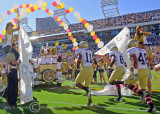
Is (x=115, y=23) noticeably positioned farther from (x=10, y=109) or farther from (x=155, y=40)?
(x=10, y=109)

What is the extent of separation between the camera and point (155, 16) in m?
37.4

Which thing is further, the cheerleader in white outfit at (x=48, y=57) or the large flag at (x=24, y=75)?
the cheerleader in white outfit at (x=48, y=57)

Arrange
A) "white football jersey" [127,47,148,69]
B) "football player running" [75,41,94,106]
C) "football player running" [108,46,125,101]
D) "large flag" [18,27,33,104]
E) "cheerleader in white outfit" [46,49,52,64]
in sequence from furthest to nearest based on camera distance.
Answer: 1. "cheerleader in white outfit" [46,49,52,64]
2. "football player running" [108,46,125,101]
3. "football player running" [75,41,94,106]
4. "large flag" [18,27,33,104]
5. "white football jersey" [127,47,148,69]

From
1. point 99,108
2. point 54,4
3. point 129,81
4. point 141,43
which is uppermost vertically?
point 54,4

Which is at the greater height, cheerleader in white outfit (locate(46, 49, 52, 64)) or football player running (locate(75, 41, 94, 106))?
cheerleader in white outfit (locate(46, 49, 52, 64))

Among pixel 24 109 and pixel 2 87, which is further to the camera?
pixel 2 87

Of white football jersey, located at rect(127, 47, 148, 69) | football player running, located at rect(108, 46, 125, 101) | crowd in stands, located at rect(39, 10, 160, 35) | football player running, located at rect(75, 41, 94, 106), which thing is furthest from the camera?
crowd in stands, located at rect(39, 10, 160, 35)

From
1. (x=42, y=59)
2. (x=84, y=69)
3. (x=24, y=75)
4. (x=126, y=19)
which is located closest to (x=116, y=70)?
(x=84, y=69)

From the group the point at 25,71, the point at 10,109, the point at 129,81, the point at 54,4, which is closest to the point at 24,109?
the point at 10,109

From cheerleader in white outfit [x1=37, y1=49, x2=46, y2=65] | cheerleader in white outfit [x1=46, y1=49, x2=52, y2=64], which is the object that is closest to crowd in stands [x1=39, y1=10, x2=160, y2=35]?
cheerleader in white outfit [x1=46, y1=49, x2=52, y2=64]

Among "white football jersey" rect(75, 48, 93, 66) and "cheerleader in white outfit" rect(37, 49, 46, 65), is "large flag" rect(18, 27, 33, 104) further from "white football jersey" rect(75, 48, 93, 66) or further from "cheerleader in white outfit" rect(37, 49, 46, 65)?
"cheerleader in white outfit" rect(37, 49, 46, 65)

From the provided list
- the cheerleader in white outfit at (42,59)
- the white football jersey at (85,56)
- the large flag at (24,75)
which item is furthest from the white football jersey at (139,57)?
the cheerleader in white outfit at (42,59)

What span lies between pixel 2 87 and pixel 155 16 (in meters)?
39.4

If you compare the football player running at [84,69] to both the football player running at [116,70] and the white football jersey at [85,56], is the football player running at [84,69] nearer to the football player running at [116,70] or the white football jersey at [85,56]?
the white football jersey at [85,56]
